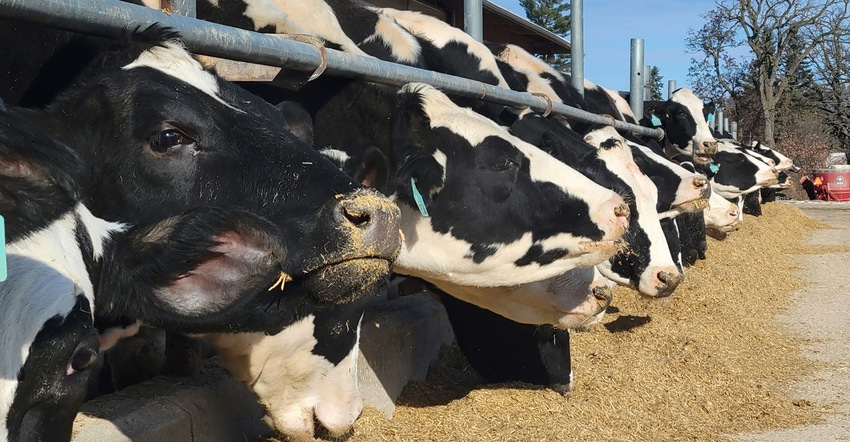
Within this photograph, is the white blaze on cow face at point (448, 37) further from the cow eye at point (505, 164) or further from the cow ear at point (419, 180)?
the cow ear at point (419, 180)

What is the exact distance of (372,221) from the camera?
2256 mm

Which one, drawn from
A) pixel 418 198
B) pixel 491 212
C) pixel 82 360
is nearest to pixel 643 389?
pixel 491 212

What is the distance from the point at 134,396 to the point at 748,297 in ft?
22.9

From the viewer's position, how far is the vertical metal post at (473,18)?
6.03m

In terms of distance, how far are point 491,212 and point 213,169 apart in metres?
1.79

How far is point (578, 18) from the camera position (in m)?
8.45

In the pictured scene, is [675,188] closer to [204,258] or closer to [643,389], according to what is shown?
[643,389]

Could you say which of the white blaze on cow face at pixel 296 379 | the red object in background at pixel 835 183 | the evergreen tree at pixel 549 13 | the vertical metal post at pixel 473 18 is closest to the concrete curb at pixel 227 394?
the white blaze on cow face at pixel 296 379

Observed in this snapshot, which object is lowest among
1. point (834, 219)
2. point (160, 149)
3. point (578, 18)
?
point (834, 219)

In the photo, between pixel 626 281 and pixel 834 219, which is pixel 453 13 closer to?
pixel 626 281

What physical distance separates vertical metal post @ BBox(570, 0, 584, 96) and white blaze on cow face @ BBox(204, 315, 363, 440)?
5081mm

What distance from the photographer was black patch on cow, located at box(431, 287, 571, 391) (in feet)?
16.4

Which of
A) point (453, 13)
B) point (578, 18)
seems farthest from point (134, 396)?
point (453, 13)

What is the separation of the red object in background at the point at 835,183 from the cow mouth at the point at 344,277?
86.7 ft
